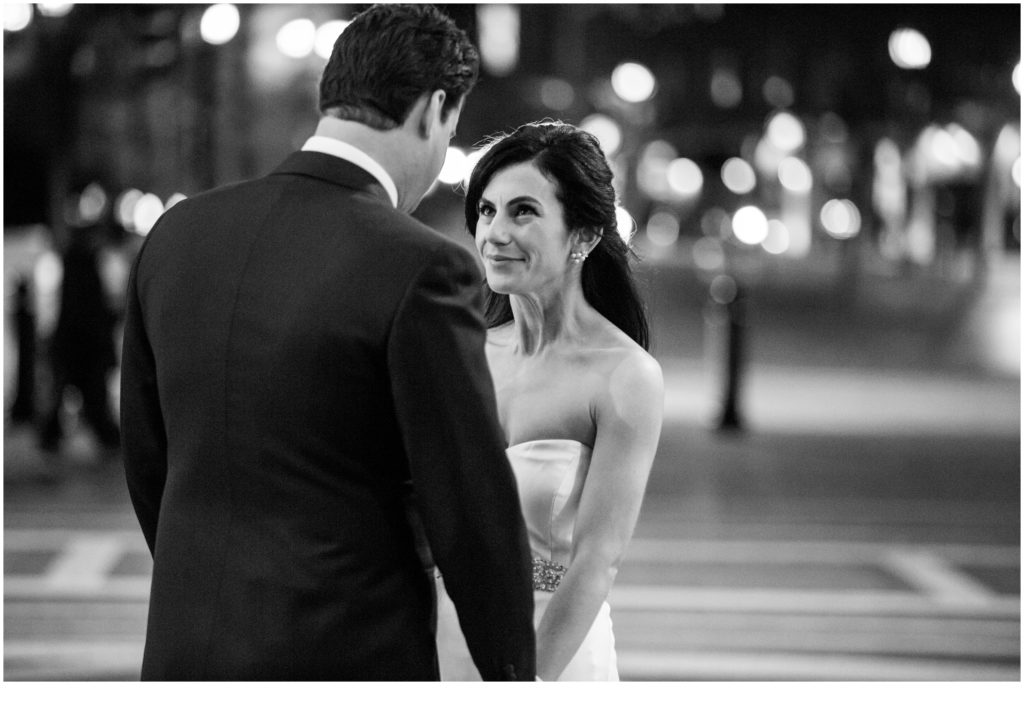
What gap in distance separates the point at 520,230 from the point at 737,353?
12648 millimetres

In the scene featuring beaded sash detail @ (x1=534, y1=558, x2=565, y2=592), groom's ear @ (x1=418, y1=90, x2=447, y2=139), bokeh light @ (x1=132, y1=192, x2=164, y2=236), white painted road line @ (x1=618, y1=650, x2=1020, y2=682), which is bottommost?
bokeh light @ (x1=132, y1=192, x2=164, y2=236)

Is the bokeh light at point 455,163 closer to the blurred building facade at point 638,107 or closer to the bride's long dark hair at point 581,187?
the blurred building facade at point 638,107

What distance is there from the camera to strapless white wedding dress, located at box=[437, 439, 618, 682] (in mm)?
3053

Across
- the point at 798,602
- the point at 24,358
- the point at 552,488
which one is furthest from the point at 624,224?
the point at 24,358

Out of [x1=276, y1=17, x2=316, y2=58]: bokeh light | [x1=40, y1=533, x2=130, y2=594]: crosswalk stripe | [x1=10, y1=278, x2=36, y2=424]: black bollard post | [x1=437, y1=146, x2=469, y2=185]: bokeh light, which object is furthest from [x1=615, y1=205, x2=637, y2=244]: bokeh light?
[x1=10, y1=278, x2=36, y2=424]: black bollard post

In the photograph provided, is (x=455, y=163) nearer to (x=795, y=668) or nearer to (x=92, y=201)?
(x=92, y=201)

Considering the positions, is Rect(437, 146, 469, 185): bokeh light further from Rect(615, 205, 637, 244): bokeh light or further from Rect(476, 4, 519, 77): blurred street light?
Rect(615, 205, 637, 244): bokeh light

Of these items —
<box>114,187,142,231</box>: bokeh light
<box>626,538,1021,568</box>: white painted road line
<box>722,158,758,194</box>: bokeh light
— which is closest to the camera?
<box>626,538,1021,568</box>: white painted road line

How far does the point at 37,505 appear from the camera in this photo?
35.9 ft

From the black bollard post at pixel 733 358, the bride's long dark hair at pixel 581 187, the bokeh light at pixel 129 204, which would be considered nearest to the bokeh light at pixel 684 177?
the bokeh light at pixel 129 204

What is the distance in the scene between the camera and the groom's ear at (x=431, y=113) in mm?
2367

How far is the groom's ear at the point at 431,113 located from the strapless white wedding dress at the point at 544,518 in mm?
874
